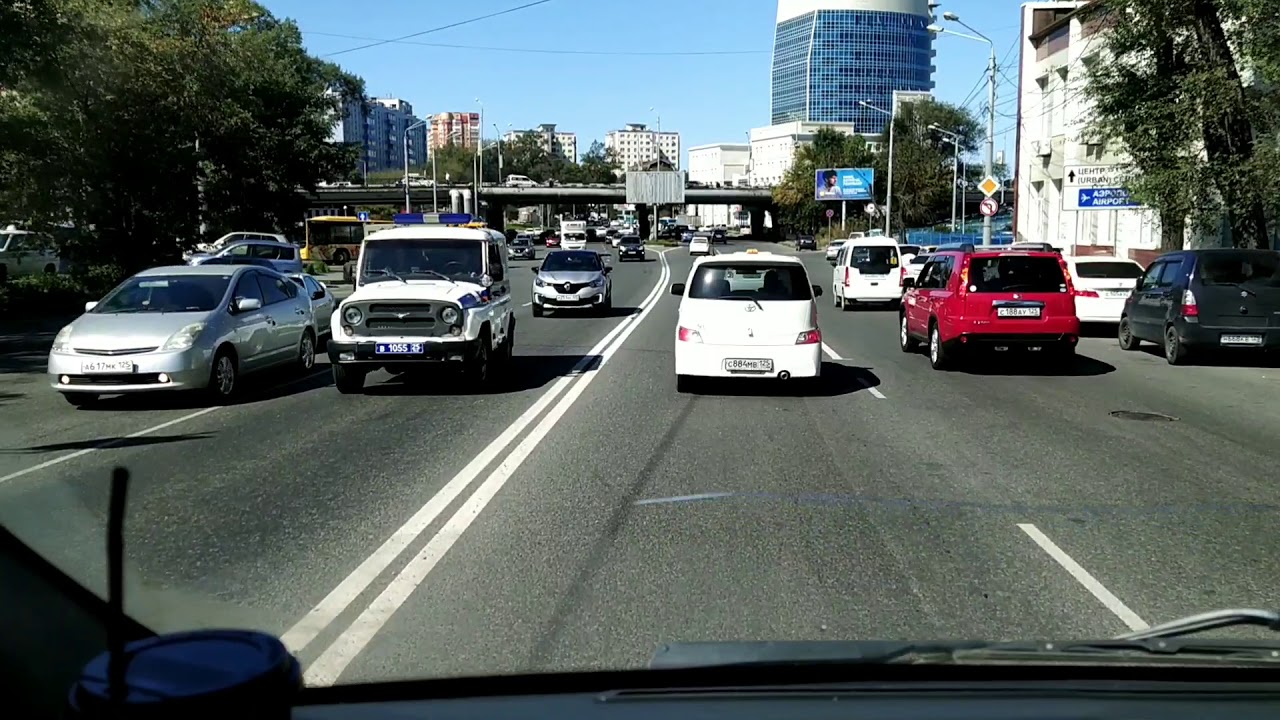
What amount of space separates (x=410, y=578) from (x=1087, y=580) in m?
3.45

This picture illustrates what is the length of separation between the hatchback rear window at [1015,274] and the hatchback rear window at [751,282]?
326cm

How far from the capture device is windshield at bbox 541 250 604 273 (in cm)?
2770

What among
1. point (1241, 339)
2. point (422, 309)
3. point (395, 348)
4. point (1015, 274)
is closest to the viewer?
point (395, 348)

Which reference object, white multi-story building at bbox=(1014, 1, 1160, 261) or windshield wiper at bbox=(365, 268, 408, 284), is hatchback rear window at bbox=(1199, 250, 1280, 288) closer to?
windshield wiper at bbox=(365, 268, 408, 284)

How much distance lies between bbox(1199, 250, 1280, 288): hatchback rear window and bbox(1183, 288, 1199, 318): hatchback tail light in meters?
0.29

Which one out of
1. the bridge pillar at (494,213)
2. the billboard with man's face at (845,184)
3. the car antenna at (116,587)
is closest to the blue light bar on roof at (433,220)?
the car antenna at (116,587)

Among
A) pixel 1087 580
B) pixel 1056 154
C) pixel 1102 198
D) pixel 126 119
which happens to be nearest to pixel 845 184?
pixel 1056 154

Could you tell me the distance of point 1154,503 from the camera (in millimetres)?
7473

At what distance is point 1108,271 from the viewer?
2186 cm

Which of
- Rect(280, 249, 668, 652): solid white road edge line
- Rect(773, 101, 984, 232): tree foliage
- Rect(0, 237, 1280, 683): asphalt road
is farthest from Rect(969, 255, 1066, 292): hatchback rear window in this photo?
Rect(773, 101, 984, 232): tree foliage

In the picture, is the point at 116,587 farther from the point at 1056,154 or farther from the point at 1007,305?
the point at 1056,154

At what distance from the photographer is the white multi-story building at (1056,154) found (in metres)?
40.4

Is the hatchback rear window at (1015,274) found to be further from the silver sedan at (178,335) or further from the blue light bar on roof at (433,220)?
the blue light bar on roof at (433,220)

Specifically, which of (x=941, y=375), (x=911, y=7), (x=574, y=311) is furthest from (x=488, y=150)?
(x=941, y=375)
